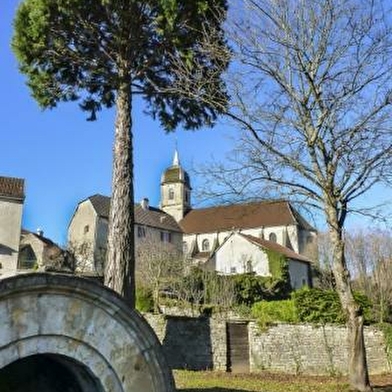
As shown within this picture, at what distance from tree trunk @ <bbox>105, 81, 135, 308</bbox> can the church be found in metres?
21.7

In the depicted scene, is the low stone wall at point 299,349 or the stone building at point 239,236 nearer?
the low stone wall at point 299,349

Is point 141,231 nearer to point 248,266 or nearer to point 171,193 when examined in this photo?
point 248,266

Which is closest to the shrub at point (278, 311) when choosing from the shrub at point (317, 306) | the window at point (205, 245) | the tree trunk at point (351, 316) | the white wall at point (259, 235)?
the shrub at point (317, 306)

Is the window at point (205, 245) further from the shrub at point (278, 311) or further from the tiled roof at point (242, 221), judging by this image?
the shrub at point (278, 311)

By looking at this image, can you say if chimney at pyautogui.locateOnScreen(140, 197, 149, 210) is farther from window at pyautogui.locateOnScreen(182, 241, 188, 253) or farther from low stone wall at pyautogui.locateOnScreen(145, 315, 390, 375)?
low stone wall at pyautogui.locateOnScreen(145, 315, 390, 375)

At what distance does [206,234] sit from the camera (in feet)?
224

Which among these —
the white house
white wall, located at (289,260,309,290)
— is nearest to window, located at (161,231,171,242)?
the white house

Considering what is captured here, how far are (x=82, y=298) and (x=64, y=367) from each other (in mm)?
961

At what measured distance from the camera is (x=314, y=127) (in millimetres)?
13305

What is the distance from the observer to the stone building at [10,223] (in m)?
33.4

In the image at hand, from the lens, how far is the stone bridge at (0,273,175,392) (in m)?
4.68

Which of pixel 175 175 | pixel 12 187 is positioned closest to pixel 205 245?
pixel 175 175

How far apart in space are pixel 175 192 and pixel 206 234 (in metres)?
12.4

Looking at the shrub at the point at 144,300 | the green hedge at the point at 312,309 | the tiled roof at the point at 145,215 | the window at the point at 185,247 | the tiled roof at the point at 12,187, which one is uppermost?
the tiled roof at the point at 145,215
